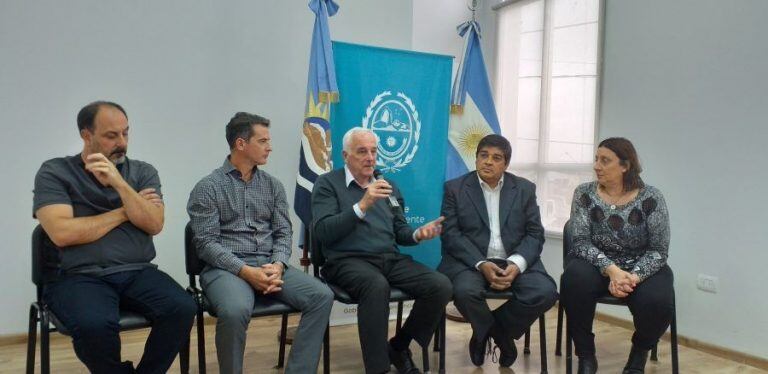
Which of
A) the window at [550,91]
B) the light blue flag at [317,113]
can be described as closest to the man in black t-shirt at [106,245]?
the light blue flag at [317,113]

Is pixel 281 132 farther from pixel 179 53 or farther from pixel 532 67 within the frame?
pixel 532 67

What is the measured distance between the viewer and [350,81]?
3.50m

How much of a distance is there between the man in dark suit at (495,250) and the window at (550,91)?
4.58 feet

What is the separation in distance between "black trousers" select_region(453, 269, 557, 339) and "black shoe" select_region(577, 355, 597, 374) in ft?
1.01

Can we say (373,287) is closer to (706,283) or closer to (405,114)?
(405,114)

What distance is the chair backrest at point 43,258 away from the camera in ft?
7.49

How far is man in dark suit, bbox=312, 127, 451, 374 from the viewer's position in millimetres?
2664

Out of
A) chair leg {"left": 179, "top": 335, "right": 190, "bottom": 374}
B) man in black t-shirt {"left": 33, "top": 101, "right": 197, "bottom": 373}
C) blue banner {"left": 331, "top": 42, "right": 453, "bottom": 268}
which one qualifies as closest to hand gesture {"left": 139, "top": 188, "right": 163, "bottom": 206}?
man in black t-shirt {"left": 33, "top": 101, "right": 197, "bottom": 373}

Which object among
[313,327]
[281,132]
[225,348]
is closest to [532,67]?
[281,132]

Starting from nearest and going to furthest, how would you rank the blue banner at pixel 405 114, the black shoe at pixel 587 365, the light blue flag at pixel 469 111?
the black shoe at pixel 587 365 < the blue banner at pixel 405 114 < the light blue flag at pixel 469 111

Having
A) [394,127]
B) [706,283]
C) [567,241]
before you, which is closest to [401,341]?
[567,241]

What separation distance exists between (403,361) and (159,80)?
2.17 m

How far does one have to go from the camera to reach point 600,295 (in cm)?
287

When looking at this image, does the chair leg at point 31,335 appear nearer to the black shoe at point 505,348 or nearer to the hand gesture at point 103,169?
the hand gesture at point 103,169
